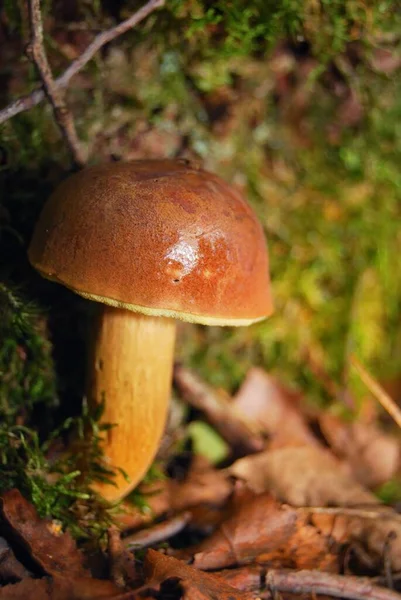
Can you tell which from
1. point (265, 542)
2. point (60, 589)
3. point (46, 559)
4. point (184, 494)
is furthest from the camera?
point (184, 494)

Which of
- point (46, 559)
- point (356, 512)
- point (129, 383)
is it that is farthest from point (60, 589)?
point (356, 512)

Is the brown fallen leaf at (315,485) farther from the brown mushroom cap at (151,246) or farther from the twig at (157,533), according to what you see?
the brown mushroom cap at (151,246)

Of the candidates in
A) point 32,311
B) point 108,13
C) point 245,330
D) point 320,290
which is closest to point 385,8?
point 108,13

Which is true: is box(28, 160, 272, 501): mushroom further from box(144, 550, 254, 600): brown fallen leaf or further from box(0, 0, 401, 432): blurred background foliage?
box(144, 550, 254, 600): brown fallen leaf

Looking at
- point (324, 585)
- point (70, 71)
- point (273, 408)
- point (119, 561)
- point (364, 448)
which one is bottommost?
point (364, 448)

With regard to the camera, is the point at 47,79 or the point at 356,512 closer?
the point at 47,79

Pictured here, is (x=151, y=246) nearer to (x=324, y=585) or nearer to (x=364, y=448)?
(x=324, y=585)

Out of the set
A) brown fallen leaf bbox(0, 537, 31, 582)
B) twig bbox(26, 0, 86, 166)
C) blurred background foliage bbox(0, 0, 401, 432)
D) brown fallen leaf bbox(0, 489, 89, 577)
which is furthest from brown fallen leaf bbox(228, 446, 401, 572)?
twig bbox(26, 0, 86, 166)
